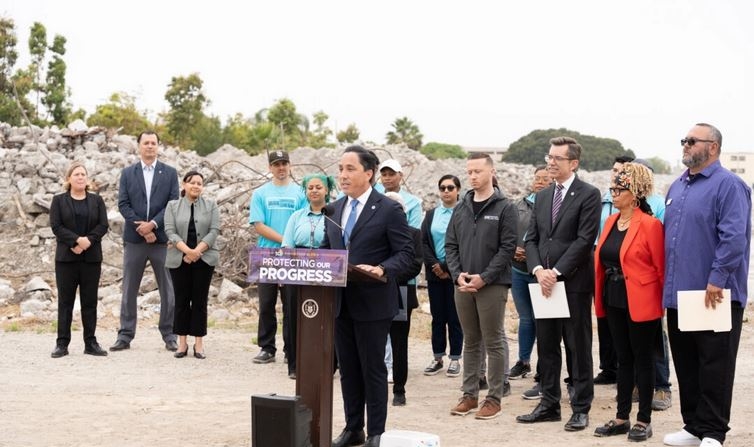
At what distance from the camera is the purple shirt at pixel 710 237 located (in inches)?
252

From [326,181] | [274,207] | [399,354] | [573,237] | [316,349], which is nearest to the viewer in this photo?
[316,349]

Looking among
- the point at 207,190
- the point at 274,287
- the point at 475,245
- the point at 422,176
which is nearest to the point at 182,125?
the point at 422,176

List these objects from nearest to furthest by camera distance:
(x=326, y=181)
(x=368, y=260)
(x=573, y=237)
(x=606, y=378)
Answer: (x=368, y=260)
(x=573, y=237)
(x=326, y=181)
(x=606, y=378)

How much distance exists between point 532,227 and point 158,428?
11.2ft

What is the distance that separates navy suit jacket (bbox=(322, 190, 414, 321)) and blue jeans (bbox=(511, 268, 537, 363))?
291 cm

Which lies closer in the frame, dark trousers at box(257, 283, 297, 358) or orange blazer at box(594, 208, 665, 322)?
orange blazer at box(594, 208, 665, 322)

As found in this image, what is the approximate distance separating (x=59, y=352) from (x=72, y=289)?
708 mm

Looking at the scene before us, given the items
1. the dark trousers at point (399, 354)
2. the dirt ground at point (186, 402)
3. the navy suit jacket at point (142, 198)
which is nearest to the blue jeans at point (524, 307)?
the dirt ground at point (186, 402)

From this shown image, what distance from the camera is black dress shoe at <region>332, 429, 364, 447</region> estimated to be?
6.71 metres

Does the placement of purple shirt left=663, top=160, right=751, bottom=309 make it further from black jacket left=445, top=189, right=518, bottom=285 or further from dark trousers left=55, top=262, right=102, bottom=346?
dark trousers left=55, top=262, right=102, bottom=346

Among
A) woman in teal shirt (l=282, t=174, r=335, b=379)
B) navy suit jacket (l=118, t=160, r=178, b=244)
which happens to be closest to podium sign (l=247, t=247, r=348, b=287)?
woman in teal shirt (l=282, t=174, r=335, b=379)

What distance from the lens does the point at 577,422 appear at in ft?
24.2

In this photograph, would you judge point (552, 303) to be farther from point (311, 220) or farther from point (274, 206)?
point (274, 206)

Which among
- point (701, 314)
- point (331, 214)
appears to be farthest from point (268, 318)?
point (701, 314)
